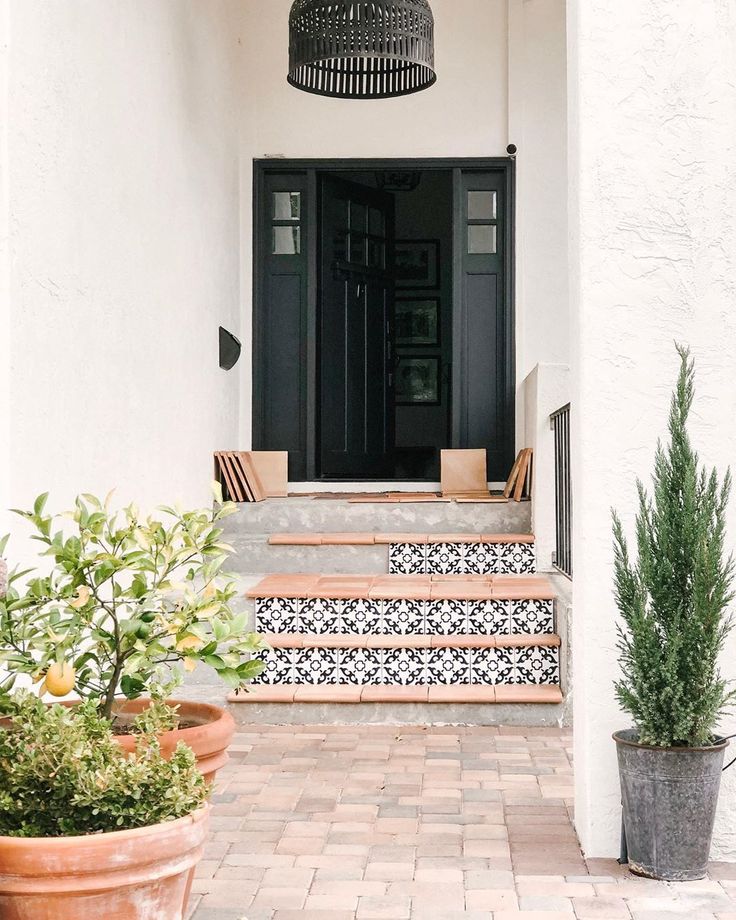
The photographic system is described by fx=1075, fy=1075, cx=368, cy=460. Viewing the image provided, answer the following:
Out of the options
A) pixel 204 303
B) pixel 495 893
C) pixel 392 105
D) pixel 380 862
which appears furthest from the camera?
pixel 392 105

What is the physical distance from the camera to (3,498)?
3.00 metres

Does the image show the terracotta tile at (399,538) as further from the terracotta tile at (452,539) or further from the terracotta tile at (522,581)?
the terracotta tile at (522,581)

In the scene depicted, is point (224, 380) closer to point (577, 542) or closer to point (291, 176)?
point (291, 176)

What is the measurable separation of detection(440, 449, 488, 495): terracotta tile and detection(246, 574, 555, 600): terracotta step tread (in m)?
1.58

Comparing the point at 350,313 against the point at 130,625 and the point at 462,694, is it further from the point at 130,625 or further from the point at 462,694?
the point at 130,625

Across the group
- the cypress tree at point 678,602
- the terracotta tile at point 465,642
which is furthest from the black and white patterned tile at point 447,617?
the cypress tree at point 678,602

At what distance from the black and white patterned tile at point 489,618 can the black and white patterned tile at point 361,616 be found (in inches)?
16.1

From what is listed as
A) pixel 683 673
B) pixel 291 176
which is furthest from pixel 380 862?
pixel 291 176

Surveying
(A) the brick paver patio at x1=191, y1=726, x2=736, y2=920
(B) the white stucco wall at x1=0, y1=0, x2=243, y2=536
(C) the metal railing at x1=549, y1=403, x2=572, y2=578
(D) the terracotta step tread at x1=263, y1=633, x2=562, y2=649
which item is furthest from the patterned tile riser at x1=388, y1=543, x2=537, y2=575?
(A) the brick paver patio at x1=191, y1=726, x2=736, y2=920

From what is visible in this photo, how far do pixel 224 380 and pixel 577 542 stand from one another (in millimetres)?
3789

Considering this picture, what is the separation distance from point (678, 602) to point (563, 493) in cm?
236

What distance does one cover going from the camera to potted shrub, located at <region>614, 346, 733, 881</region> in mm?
2607

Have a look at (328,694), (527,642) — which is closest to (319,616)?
(328,694)

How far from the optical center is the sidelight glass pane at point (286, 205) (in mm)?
7070
